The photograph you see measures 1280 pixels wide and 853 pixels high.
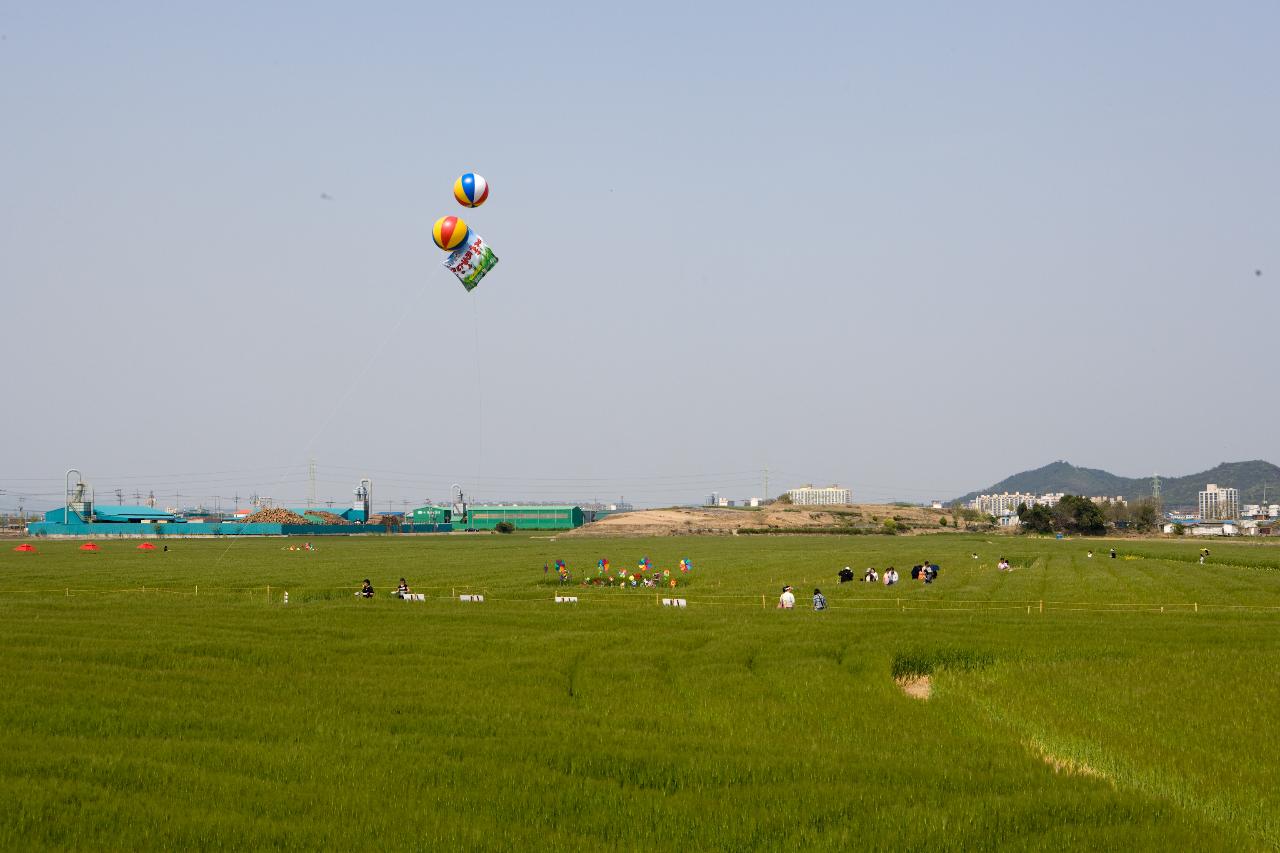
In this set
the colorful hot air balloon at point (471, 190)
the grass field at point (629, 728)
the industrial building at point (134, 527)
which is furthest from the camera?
the industrial building at point (134, 527)

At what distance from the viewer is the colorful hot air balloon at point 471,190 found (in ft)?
123

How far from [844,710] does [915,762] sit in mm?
5040

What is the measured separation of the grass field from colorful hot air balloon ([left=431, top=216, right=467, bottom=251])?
13196 millimetres

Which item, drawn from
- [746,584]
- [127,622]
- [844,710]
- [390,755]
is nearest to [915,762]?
[844,710]

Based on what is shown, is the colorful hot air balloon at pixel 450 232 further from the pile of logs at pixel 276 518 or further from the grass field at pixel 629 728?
the pile of logs at pixel 276 518

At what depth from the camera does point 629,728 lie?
70.0 ft

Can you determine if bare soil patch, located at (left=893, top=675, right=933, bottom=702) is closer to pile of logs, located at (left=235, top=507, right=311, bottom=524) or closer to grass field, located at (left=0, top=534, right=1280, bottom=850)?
grass field, located at (left=0, top=534, right=1280, bottom=850)

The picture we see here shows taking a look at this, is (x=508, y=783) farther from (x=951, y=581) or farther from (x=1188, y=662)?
(x=951, y=581)

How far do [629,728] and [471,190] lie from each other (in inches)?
871

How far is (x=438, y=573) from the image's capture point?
234 feet

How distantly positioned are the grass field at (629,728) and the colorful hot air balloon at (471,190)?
14.6m

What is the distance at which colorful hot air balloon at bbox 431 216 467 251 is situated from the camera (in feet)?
124

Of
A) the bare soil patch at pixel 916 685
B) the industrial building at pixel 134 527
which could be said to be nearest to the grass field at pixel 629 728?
the bare soil patch at pixel 916 685

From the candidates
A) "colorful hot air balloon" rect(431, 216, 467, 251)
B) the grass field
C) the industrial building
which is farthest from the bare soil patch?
the industrial building
